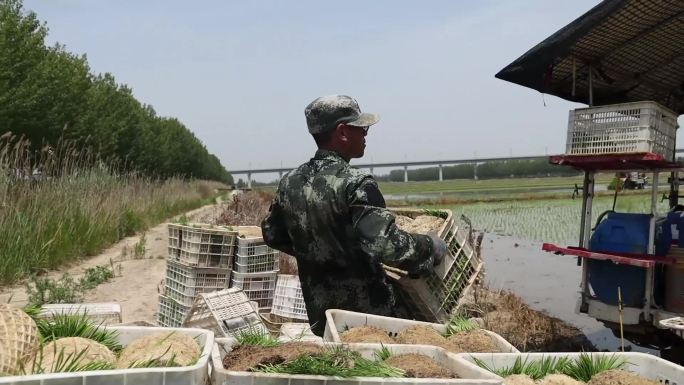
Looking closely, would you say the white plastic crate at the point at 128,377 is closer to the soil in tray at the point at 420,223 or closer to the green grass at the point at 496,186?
the soil in tray at the point at 420,223

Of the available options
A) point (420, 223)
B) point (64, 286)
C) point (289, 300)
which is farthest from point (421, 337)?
point (64, 286)

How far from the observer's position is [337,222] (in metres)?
2.87

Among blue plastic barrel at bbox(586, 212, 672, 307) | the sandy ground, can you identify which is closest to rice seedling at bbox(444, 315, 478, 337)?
blue plastic barrel at bbox(586, 212, 672, 307)

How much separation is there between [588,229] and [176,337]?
4.35m

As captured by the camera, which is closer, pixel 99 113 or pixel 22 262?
pixel 22 262

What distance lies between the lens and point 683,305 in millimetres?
4613

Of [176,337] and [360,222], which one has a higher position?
[360,222]

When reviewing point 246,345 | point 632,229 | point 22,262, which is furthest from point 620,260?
point 22,262

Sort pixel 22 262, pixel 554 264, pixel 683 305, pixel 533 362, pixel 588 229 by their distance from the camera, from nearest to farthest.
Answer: pixel 533 362
pixel 683 305
pixel 588 229
pixel 22 262
pixel 554 264

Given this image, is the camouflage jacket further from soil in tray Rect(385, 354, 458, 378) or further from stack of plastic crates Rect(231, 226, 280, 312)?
stack of plastic crates Rect(231, 226, 280, 312)

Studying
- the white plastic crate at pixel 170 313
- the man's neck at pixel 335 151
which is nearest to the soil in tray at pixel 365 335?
the man's neck at pixel 335 151

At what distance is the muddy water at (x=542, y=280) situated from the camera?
25.7 feet

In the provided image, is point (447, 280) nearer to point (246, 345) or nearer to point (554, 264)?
point (246, 345)

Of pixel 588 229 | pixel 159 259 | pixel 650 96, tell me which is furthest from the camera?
pixel 159 259
